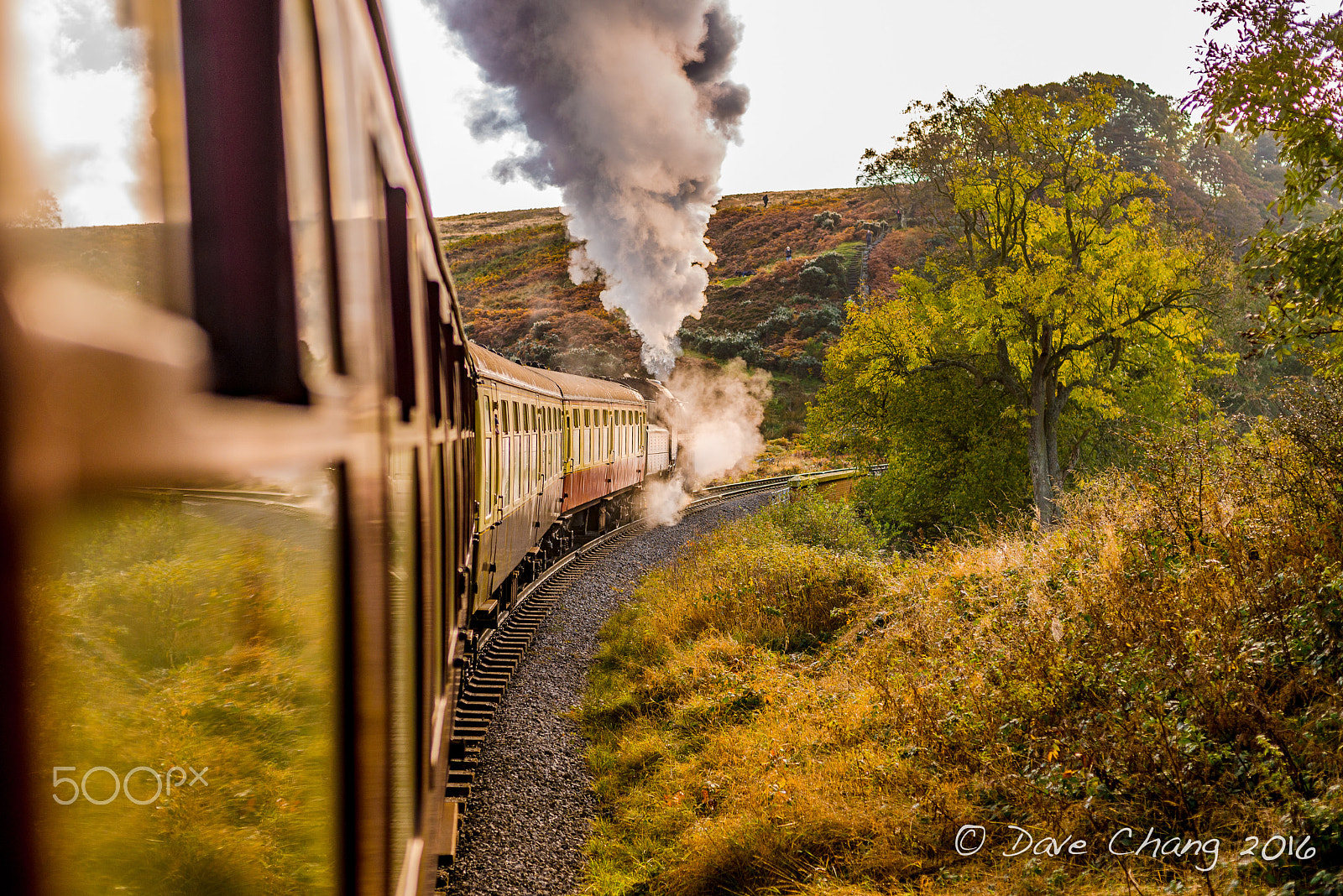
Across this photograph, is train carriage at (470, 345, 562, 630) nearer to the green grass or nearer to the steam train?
the steam train

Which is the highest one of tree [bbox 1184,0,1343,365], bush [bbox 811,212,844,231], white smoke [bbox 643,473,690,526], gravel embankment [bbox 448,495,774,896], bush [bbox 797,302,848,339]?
bush [bbox 811,212,844,231]

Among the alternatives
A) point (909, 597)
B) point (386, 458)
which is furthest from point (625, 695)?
point (386, 458)

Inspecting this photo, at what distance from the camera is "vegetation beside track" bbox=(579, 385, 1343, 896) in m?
4.45

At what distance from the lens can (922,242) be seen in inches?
2746

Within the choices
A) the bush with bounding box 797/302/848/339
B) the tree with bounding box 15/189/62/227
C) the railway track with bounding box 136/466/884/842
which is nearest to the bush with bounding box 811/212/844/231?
the bush with bounding box 797/302/848/339

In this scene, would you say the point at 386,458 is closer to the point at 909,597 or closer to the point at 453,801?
the point at 453,801

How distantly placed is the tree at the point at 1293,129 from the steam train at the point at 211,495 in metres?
6.21

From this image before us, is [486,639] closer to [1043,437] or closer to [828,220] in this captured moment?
[1043,437]

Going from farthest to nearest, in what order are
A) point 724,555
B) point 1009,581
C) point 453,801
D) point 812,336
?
1. point 812,336
2. point 724,555
3. point 1009,581
4. point 453,801

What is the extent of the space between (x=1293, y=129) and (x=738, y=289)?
7431 centimetres

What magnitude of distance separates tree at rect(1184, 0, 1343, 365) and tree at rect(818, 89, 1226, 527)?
10.8 meters

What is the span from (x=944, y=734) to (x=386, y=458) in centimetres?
545

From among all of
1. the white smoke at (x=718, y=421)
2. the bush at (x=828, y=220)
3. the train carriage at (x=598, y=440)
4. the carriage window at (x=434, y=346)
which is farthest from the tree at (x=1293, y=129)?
the bush at (x=828, y=220)

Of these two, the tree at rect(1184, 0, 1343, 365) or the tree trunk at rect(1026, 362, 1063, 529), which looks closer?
the tree at rect(1184, 0, 1343, 365)
